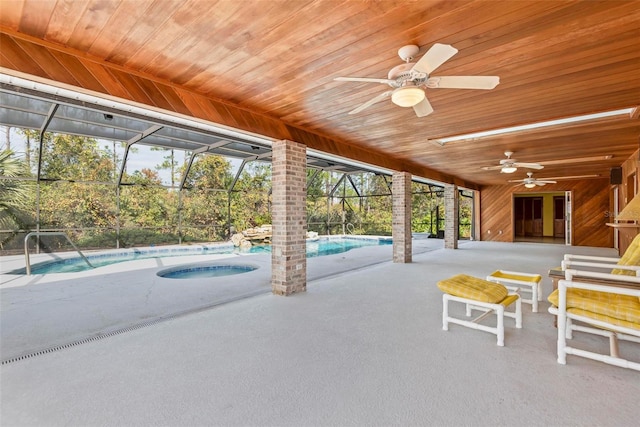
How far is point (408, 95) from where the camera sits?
225 cm

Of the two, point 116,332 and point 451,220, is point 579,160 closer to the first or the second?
point 451,220

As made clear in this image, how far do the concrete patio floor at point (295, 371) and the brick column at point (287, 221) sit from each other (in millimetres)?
493

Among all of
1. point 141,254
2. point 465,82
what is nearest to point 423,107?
point 465,82

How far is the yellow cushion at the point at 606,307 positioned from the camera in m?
2.10

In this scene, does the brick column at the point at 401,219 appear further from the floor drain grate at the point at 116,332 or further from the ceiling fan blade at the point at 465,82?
the ceiling fan blade at the point at 465,82

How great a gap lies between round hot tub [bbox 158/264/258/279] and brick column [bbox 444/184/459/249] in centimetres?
644

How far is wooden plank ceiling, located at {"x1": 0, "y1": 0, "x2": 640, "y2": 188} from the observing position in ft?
6.30

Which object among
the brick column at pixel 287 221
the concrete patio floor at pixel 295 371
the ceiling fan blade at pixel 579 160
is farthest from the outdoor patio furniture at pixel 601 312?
the ceiling fan blade at pixel 579 160

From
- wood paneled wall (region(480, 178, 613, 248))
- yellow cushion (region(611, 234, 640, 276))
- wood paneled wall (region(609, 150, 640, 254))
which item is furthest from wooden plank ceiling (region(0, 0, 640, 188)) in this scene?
wood paneled wall (region(480, 178, 613, 248))

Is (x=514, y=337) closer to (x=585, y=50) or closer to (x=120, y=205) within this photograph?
(x=585, y=50)

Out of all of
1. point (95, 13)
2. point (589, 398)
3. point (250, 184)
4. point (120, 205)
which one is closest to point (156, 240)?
point (120, 205)

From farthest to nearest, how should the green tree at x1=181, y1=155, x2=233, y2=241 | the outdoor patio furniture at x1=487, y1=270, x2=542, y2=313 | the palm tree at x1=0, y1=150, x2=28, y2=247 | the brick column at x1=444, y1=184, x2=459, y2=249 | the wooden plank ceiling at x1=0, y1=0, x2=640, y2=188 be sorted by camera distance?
1. the green tree at x1=181, y1=155, x2=233, y2=241
2. the brick column at x1=444, y1=184, x2=459, y2=249
3. the palm tree at x1=0, y1=150, x2=28, y2=247
4. the outdoor patio furniture at x1=487, y1=270, x2=542, y2=313
5. the wooden plank ceiling at x1=0, y1=0, x2=640, y2=188

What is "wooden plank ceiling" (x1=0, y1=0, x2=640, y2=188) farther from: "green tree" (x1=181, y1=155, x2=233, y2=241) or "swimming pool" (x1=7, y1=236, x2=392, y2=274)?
"green tree" (x1=181, y1=155, x2=233, y2=241)

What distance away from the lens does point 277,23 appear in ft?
6.65
